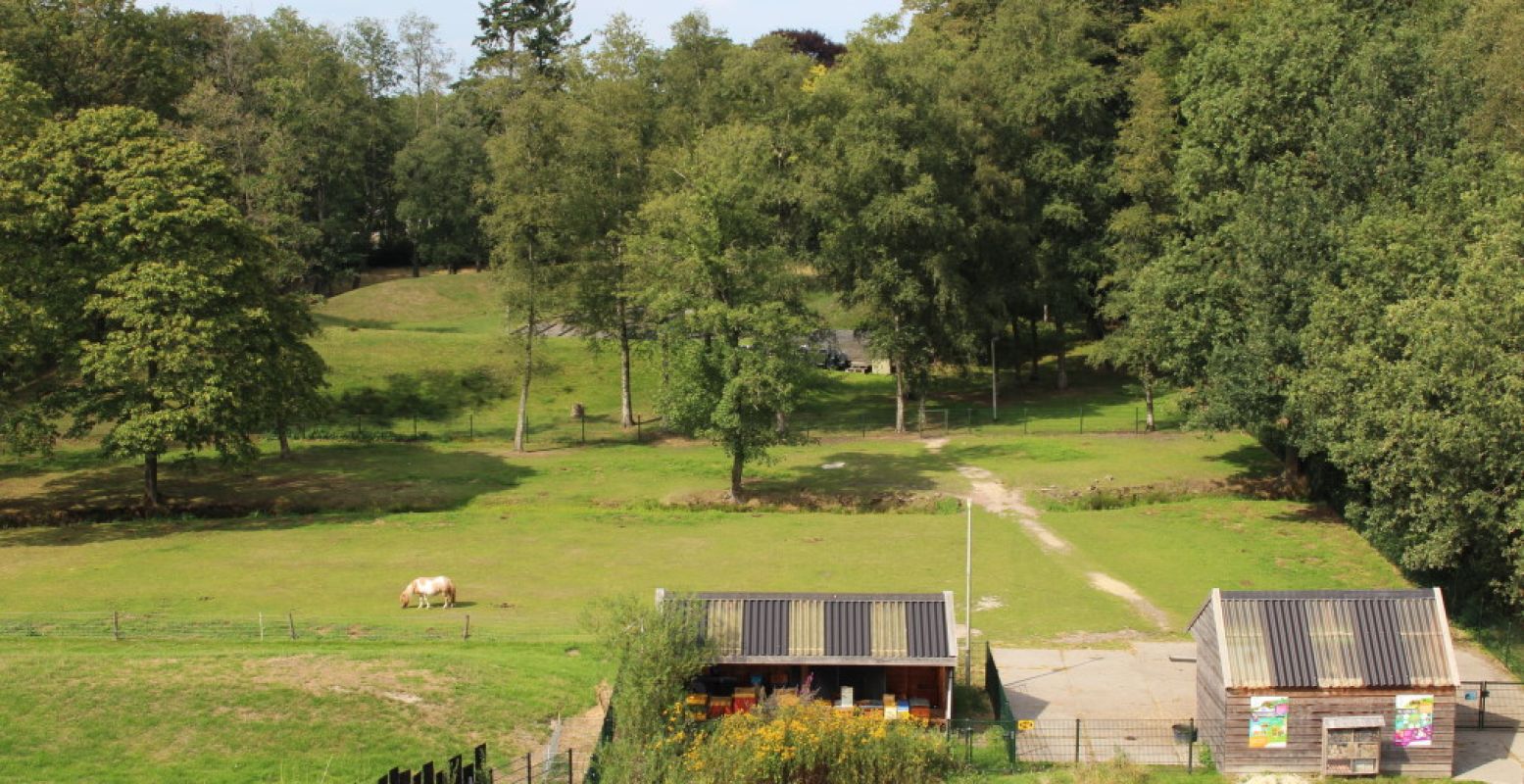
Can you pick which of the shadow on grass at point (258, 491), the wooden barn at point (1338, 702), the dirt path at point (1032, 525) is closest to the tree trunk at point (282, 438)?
the shadow on grass at point (258, 491)

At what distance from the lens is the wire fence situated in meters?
39.3

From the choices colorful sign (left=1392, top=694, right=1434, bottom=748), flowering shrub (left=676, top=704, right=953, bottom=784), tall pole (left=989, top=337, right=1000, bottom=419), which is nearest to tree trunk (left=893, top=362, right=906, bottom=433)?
tall pole (left=989, top=337, right=1000, bottom=419)

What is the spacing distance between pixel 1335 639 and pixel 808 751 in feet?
45.2

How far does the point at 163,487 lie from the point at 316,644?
2838 cm

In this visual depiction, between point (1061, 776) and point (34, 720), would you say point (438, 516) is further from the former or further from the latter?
point (1061, 776)

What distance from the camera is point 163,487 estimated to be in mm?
62000

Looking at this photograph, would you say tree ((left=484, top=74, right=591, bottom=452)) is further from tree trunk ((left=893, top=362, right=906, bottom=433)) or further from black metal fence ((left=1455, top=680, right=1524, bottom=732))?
black metal fence ((left=1455, top=680, right=1524, bottom=732))

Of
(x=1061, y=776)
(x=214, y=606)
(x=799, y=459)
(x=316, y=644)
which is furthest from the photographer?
(x=799, y=459)

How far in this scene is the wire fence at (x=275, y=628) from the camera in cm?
3928

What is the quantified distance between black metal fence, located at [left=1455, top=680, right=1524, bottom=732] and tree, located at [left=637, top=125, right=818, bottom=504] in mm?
30879

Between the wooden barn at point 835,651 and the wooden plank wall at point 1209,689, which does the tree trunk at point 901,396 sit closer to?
the wooden barn at point 835,651

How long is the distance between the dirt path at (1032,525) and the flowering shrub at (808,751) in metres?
16.4

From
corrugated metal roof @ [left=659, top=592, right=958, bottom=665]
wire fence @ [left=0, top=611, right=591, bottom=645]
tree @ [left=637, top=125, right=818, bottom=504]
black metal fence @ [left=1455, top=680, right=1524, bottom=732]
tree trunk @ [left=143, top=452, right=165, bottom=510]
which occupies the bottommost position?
black metal fence @ [left=1455, top=680, right=1524, bottom=732]

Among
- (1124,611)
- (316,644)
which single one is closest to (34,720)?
(316,644)
